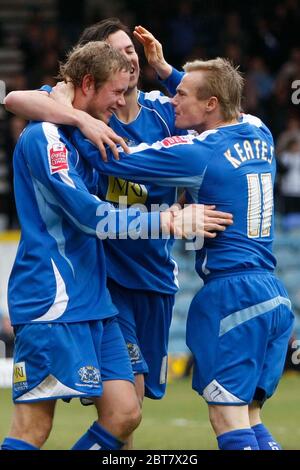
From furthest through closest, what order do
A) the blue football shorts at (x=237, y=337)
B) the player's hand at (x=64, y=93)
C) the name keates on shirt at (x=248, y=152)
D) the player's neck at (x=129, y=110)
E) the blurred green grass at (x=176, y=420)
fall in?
the blurred green grass at (x=176, y=420) → the player's neck at (x=129, y=110) → the player's hand at (x=64, y=93) → the name keates on shirt at (x=248, y=152) → the blue football shorts at (x=237, y=337)

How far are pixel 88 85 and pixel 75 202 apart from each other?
69 cm

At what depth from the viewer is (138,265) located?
6.57 m

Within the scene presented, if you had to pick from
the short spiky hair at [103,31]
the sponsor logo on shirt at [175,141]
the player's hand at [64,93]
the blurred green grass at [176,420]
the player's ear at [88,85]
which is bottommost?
the blurred green grass at [176,420]

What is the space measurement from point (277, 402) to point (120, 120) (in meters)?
5.59

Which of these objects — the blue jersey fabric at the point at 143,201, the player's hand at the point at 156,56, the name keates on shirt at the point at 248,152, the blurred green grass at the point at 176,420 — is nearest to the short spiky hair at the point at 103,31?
the player's hand at the point at 156,56

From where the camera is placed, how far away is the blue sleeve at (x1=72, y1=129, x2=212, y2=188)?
5.91 meters

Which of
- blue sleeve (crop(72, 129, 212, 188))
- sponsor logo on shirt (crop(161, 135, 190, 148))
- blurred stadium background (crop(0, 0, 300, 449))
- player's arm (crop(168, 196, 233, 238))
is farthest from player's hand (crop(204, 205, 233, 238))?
blurred stadium background (crop(0, 0, 300, 449))

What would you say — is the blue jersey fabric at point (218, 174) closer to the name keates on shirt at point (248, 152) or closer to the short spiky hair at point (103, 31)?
the name keates on shirt at point (248, 152)

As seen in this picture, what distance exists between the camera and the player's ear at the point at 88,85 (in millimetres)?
5980

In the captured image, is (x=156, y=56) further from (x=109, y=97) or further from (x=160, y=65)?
(x=109, y=97)

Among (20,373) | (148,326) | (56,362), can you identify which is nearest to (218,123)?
(148,326)

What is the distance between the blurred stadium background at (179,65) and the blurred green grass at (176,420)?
1cm

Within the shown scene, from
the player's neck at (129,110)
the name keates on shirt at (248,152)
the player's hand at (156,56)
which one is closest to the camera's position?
the name keates on shirt at (248,152)
